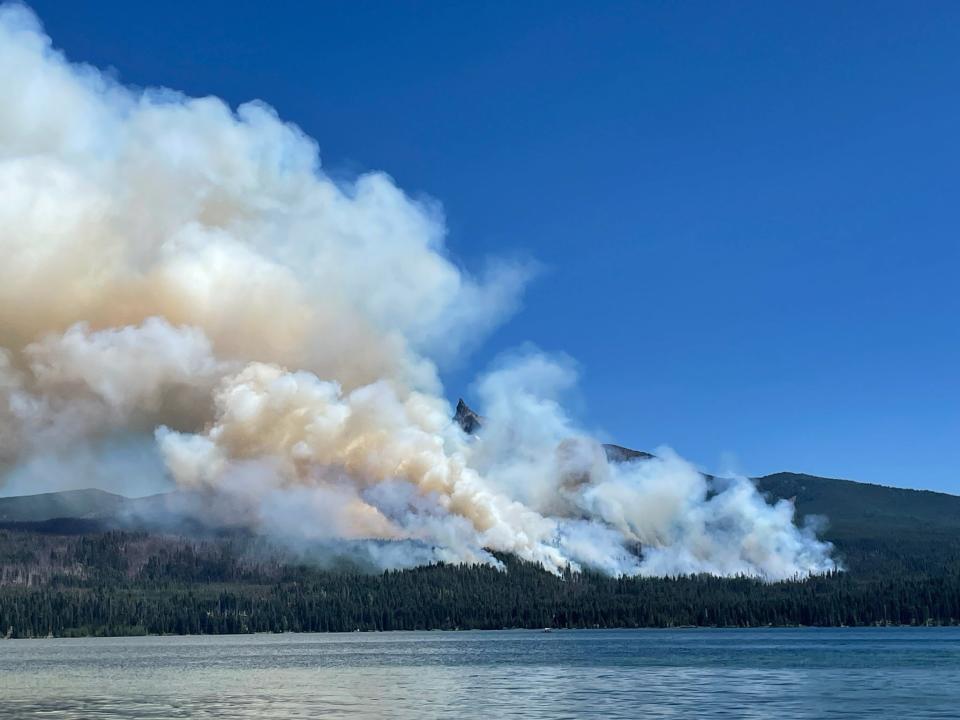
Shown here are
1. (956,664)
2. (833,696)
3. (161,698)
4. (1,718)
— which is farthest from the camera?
(956,664)

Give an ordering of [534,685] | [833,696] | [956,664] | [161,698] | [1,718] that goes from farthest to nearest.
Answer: [956,664], [534,685], [161,698], [833,696], [1,718]

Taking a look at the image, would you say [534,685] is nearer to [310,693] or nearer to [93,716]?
[310,693]

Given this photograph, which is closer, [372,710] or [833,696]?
[372,710]

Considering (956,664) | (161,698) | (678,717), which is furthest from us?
(956,664)

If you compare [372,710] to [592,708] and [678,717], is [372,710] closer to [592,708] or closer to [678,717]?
[592,708]

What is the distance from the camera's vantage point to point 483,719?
361 feet

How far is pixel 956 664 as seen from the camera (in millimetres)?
198000

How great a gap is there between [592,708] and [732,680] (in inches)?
2045

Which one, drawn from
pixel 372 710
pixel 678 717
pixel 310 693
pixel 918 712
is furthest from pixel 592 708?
pixel 310 693

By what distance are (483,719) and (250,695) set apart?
51274mm

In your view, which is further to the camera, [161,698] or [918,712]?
[161,698]

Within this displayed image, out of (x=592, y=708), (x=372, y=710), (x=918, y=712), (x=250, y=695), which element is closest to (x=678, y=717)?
(x=592, y=708)

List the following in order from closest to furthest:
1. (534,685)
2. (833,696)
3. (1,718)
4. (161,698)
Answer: (1,718)
(833,696)
(161,698)
(534,685)

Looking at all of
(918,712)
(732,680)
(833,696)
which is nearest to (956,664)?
(732,680)
